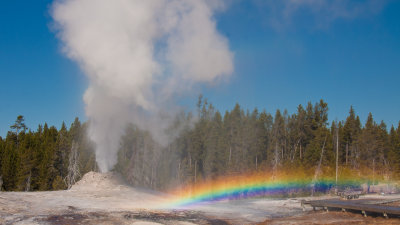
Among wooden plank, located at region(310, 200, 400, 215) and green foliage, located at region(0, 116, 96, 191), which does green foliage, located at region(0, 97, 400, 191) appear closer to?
green foliage, located at region(0, 116, 96, 191)

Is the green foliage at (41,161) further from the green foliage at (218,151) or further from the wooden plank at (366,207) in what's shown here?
the wooden plank at (366,207)

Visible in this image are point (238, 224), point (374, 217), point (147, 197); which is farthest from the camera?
point (147, 197)

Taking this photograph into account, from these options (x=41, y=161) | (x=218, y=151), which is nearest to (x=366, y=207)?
(x=218, y=151)

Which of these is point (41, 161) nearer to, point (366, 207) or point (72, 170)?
point (72, 170)

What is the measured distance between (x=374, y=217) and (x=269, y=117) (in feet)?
164

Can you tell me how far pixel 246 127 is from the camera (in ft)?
228

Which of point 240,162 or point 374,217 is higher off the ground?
point 240,162

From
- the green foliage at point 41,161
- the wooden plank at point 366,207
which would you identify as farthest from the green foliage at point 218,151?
the wooden plank at point 366,207

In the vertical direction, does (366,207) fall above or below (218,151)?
below

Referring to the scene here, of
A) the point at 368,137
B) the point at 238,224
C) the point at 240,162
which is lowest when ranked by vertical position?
the point at 238,224

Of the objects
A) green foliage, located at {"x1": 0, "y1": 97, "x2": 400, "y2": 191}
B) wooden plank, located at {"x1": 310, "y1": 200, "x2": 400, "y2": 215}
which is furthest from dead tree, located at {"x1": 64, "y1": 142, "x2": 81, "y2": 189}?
wooden plank, located at {"x1": 310, "y1": 200, "x2": 400, "y2": 215}

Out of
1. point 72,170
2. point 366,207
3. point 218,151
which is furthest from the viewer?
point 218,151

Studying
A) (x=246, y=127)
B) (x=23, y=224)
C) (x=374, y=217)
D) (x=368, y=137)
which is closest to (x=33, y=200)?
(x=23, y=224)

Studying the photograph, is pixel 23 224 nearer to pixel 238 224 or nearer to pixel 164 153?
pixel 238 224
